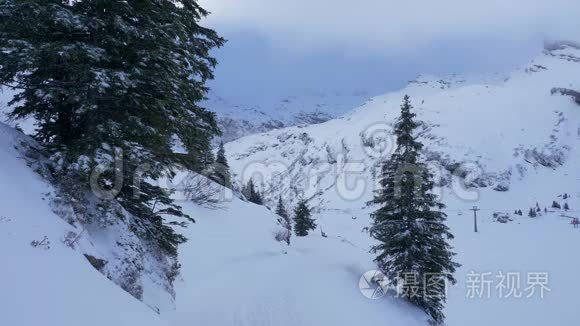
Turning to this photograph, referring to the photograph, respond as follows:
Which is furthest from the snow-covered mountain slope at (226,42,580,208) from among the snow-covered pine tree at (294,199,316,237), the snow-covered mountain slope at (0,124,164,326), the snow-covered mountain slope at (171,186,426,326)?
the snow-covered mountain slope at (0,124,164,326)

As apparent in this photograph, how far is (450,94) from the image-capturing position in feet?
584

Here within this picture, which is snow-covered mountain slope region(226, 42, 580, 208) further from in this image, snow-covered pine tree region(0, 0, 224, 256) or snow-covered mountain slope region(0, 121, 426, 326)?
snow-covered pine tree region(0, 0, 224, 256)

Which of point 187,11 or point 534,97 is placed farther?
point 534,97

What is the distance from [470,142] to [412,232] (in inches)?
4493

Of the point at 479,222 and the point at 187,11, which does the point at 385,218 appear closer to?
the point at 187,11

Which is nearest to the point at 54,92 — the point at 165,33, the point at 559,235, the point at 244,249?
the point at 165,33

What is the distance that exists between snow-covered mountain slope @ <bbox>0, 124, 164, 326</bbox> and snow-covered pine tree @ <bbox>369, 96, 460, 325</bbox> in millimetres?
14782

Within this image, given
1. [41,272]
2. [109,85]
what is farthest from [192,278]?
[41,272]

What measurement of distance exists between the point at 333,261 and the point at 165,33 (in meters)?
20.6

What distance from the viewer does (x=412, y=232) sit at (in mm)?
19828

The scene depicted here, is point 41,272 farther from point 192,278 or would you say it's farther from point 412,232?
point 412,232

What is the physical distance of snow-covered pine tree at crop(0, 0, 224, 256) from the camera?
23.0ft

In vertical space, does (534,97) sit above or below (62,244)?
above

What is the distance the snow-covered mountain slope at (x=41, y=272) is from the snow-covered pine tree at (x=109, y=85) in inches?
31.2
